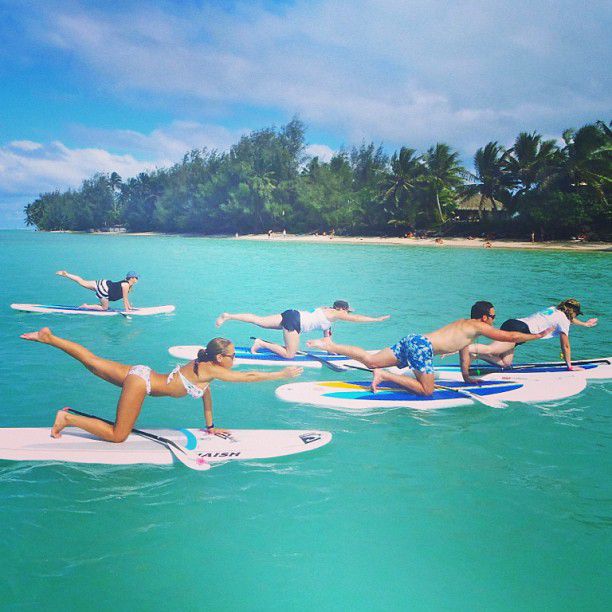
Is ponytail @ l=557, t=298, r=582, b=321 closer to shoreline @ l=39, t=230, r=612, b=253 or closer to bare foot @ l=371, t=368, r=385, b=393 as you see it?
bare foot @ l=371, t=368, r=385, b=393

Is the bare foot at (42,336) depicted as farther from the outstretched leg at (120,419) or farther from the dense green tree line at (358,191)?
the dense green tree line at (358,191)

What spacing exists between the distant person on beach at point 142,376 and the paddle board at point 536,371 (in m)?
5.13

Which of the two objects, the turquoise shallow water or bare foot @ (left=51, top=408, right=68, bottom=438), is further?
bare foot @ (left=51, top=408, right=68, bottom=438)

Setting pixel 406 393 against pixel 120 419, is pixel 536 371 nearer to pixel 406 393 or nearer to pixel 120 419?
pixel 406 393

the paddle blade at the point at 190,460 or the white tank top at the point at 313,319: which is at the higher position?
the white tank top at the point at 313,319

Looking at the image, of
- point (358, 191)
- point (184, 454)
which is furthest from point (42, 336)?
point (358, 191)

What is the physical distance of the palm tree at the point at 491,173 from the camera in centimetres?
5362

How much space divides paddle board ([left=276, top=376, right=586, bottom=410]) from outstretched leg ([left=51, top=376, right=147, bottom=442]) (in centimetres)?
337

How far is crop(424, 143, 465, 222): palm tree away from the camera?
5994cm

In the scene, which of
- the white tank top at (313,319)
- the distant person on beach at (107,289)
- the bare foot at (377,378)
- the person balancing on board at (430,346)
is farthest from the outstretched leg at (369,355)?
the distant person on beach at (107,289)

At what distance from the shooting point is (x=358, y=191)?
7862cm

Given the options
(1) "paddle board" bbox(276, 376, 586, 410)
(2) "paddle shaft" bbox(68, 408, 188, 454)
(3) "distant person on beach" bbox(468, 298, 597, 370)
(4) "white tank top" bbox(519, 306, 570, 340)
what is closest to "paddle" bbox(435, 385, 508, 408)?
(1) "paddle board" bbox(276, 376, 586, 410)

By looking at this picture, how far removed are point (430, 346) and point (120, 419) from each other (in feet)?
15.4

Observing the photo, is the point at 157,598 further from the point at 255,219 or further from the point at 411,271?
the point at 255,219
